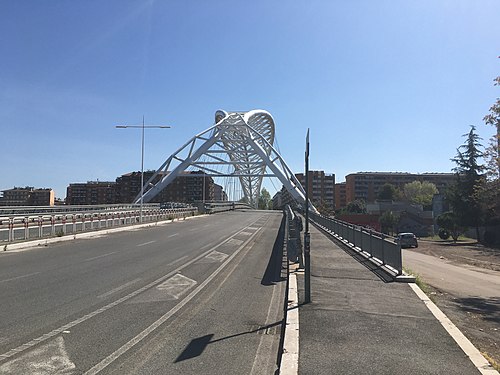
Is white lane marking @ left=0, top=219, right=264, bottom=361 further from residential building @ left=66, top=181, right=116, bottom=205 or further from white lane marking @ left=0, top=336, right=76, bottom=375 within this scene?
residential building @ left=66, top=181, right=116, bottom=205

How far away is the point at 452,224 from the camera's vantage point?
60219 millimetres

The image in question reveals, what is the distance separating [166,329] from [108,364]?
163 centimetres

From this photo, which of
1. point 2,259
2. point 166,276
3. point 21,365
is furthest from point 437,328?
point 2,259

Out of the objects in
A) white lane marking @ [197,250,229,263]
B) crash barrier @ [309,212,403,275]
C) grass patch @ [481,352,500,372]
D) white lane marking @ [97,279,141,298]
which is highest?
crash barrier @ [309,212,403,275]

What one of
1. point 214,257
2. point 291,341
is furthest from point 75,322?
point 214,257

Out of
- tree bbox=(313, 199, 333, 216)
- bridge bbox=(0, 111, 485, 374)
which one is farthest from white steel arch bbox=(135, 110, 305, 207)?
bridge bbox=(0, 111, 485, 374)

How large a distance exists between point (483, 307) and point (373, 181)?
7356 inches

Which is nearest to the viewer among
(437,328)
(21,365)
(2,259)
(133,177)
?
(21,365)

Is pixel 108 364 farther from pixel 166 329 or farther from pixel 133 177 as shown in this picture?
pixel 133 177

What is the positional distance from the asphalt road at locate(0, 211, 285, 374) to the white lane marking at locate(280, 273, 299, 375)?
0.24 m

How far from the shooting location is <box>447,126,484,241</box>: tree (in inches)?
2202

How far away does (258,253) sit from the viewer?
18.3 meters

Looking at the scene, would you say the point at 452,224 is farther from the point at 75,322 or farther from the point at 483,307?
the point at 75,322

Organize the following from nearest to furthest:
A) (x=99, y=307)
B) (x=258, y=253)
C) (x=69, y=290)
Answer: (x=99, y=307)
(x=69, y=290)
(x=258, y=253)
